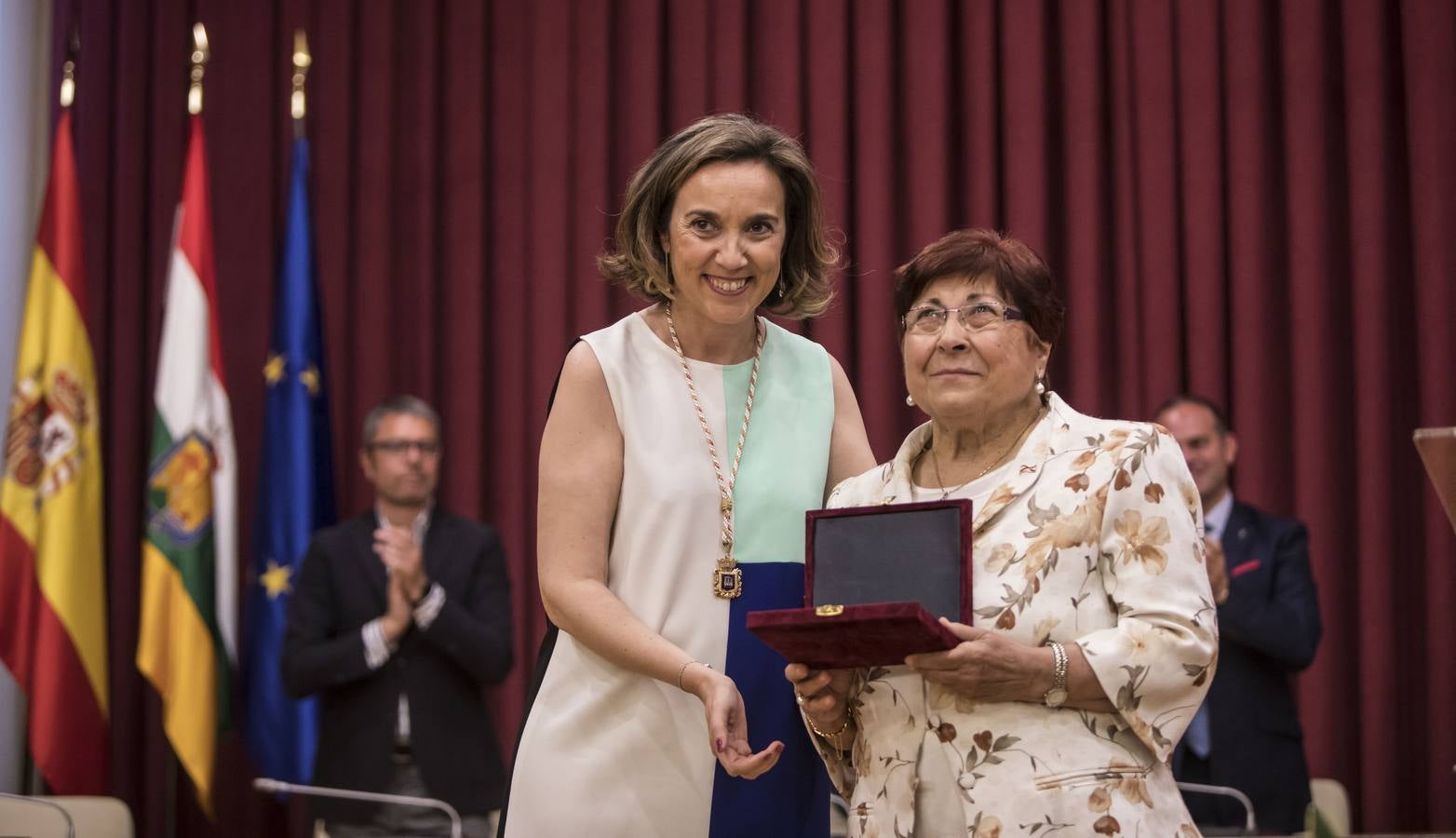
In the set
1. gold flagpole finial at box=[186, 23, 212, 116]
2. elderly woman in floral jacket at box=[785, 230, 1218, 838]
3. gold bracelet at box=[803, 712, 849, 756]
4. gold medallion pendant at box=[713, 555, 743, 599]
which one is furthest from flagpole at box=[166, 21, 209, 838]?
elderly woman in floral jacket at box=[785, 230, 1218, 838]

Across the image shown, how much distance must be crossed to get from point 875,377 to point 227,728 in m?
2.44

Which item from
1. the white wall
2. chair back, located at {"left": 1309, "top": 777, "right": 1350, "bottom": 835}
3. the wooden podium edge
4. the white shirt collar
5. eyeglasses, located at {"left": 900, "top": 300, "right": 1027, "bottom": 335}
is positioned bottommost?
chair back, located at {"left": 1309, "top": 777, "right": 1350, "bottom": 835}

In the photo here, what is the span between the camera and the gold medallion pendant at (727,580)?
6.92 feet

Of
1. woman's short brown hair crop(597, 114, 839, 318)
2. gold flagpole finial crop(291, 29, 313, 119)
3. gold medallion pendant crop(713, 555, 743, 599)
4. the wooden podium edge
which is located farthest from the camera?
gold flagpole finial crop(291, 29, 313, 119)

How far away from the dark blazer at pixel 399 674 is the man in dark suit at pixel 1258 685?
197cm

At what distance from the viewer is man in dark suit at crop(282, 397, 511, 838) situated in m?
4.37

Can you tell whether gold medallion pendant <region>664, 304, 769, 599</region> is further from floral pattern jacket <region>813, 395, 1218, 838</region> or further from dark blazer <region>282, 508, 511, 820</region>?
dark blazer <region>282, 508, 511, 820</region>

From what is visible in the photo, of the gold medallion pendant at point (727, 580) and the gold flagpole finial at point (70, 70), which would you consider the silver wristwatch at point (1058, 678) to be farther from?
the gold flagpole finial at point (70, 70)

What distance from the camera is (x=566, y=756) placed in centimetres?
207

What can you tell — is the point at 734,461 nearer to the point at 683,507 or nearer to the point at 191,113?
the point at 683,507

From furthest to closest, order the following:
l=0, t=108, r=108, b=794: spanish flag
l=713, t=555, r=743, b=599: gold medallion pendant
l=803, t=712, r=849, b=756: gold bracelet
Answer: l=0, t=108, r=108, b=794: spanish flag, l=713, t=555, r=743, b=599: gold medallion pendant, l=803, t=712, r=849, b=756: gold bracelet

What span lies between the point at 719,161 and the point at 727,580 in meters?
0.58

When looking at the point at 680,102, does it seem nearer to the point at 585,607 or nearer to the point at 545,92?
the point at 545,92

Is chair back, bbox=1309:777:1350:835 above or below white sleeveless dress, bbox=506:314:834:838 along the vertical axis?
below
